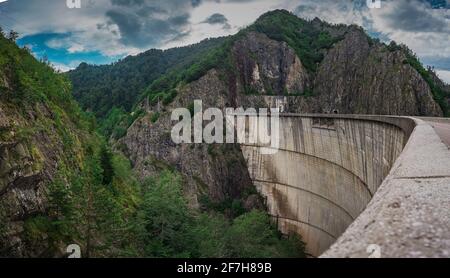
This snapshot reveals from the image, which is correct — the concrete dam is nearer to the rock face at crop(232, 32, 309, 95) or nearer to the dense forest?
the dense forest

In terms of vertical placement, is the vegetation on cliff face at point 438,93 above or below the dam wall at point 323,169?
above

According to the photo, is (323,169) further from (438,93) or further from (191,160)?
(438,93)

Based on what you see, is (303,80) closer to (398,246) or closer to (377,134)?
(377,134)

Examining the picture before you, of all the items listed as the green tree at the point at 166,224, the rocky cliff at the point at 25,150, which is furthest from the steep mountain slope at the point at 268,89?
the rocky cliff at the point at 25,150

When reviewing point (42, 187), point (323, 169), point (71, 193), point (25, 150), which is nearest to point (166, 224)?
point (71, 193)

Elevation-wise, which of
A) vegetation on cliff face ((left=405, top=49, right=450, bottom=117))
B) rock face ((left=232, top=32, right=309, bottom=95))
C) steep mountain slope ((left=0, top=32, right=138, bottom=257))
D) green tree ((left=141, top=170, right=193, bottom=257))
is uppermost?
rock face ((left=232, top=32, right=309, bottom=95))

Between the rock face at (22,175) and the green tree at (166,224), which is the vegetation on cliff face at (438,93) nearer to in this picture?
the green tree at (166,224)

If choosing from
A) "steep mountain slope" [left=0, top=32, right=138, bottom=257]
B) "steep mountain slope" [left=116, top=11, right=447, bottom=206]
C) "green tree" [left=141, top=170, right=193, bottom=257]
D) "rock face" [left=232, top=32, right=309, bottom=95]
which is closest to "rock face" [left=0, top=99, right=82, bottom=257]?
"steep mountain slope" [left=0, top=32, right=138, bottom=257]
